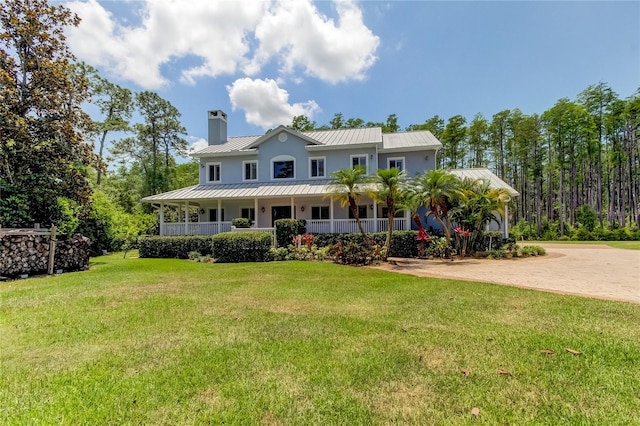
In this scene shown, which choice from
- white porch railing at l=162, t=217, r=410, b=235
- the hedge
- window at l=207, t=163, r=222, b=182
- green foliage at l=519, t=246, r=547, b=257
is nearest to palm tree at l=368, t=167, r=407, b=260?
the hedge

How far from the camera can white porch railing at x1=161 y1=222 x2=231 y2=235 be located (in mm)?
19609

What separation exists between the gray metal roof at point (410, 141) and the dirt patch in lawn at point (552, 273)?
8524 mm

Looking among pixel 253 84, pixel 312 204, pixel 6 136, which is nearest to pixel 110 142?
pixel 253 84

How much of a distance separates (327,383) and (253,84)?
2418cm

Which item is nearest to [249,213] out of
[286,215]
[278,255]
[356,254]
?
[286,215]

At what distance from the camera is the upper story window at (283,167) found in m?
21.6

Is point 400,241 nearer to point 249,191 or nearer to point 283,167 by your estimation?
point 283,167

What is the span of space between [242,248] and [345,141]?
1068cm

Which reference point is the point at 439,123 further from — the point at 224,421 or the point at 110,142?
the point at 224,421

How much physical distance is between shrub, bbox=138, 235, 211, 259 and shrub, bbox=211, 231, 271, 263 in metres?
2.62

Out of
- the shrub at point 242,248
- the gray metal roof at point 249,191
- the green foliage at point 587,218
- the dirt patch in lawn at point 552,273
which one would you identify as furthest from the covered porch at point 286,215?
the green foliage at point 587,218

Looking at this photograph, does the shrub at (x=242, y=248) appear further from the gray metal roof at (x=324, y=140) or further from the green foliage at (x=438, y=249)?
the gray metal roof at (x=324, y=140)

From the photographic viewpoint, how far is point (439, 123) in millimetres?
39406

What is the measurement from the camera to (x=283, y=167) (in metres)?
21.8
